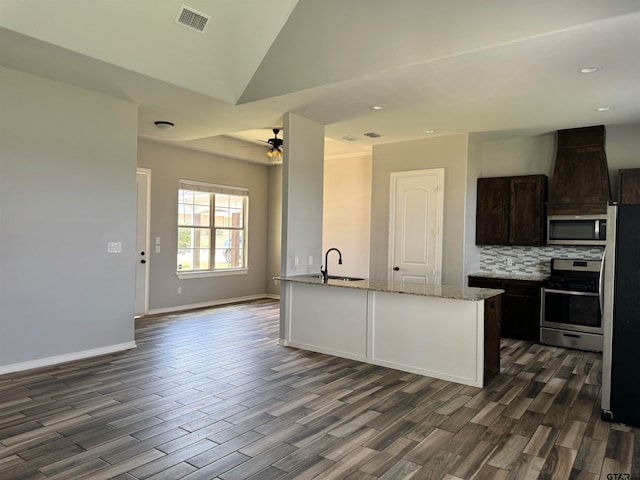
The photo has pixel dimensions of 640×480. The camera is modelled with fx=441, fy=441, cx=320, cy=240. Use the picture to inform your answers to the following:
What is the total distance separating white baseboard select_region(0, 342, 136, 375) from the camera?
4.12m

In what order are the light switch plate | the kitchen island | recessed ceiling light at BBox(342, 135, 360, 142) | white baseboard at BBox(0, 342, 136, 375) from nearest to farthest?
1. the kitchen island
2. white baseboard at BBox(0, 342, 136, 375)
3. the light switch plate
4. recessed ceiling light at BBox(342, 135, 360, 142)

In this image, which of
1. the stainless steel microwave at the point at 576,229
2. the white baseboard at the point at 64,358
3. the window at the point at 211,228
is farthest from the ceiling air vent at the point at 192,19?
the stainless steel microwave at the point at 576,229

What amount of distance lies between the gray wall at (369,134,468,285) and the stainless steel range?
3.73 ft

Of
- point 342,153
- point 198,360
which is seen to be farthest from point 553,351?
point 342,153

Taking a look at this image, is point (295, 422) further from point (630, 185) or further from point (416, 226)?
point (630, 185)

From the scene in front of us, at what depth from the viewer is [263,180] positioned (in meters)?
9.12

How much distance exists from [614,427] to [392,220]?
157 inches

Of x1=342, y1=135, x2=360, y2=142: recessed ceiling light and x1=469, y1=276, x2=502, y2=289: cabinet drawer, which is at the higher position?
x1=342, y1=135, x2=360, y2=142: recessed ceiling light

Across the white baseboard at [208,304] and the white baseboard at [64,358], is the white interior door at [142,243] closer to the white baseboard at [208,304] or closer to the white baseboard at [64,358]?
the white baseboard at [208,304]

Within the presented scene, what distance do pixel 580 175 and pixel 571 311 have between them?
1689 mm

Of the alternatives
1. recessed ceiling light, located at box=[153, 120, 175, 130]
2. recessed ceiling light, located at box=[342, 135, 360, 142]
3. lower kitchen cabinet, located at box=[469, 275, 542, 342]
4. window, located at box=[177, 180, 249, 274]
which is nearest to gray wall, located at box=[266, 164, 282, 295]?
window, located at box=[177, 180, 249, 274]

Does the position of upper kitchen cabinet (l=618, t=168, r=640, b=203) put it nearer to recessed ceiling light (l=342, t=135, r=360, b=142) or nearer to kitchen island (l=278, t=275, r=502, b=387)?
kitchen island (l=278, t=275, r=502, b=387)

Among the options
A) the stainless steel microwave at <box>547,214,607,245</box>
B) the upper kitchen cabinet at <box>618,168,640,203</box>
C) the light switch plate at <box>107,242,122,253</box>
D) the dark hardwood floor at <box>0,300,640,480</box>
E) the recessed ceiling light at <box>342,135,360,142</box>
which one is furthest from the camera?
the recessed ceiling light at <box>342,135,360,142</box>

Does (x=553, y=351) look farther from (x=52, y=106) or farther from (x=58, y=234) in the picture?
(x=52, y=106)
